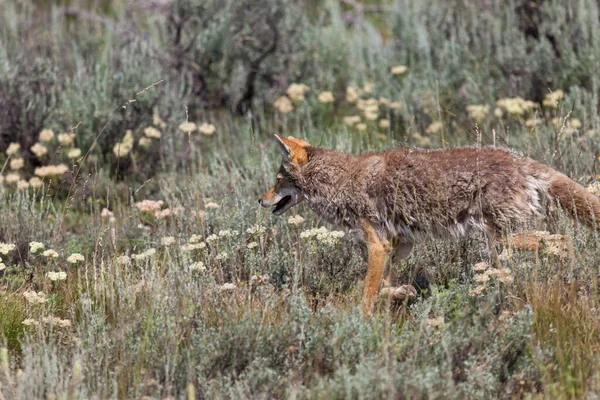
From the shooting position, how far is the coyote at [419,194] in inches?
209

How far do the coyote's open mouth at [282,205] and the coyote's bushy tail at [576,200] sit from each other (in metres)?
1.91

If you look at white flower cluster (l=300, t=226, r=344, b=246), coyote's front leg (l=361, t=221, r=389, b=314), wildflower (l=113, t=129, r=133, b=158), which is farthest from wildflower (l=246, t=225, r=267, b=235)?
wildflower (l=113, t=129, r=133, b=158)

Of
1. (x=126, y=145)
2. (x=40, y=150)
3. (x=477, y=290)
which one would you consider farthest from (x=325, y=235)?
(x=40, y=150)

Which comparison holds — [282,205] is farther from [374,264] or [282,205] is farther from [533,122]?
[533,122]

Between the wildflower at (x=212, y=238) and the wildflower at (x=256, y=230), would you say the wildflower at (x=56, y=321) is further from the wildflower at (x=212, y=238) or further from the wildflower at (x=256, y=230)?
the wildflower at (x=256, y=230)

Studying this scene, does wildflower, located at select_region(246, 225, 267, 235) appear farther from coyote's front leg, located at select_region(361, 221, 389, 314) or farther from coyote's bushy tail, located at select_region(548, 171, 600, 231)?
coyote's bushy tail, located at select_region(548, 171, 600, 231)

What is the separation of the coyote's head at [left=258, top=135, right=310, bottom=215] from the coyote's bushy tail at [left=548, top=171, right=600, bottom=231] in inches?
70.4

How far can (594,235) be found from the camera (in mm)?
5453

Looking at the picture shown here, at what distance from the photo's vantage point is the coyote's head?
6094 mm

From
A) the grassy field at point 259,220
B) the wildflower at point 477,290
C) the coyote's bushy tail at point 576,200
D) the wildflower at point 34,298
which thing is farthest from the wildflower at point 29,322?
the coyote's bushy tail at point 576,200

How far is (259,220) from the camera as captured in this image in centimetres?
620

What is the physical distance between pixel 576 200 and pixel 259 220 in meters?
2.24

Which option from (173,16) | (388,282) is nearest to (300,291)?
(388,282)

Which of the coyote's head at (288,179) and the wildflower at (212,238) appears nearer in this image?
the wildflower at (212,238)
